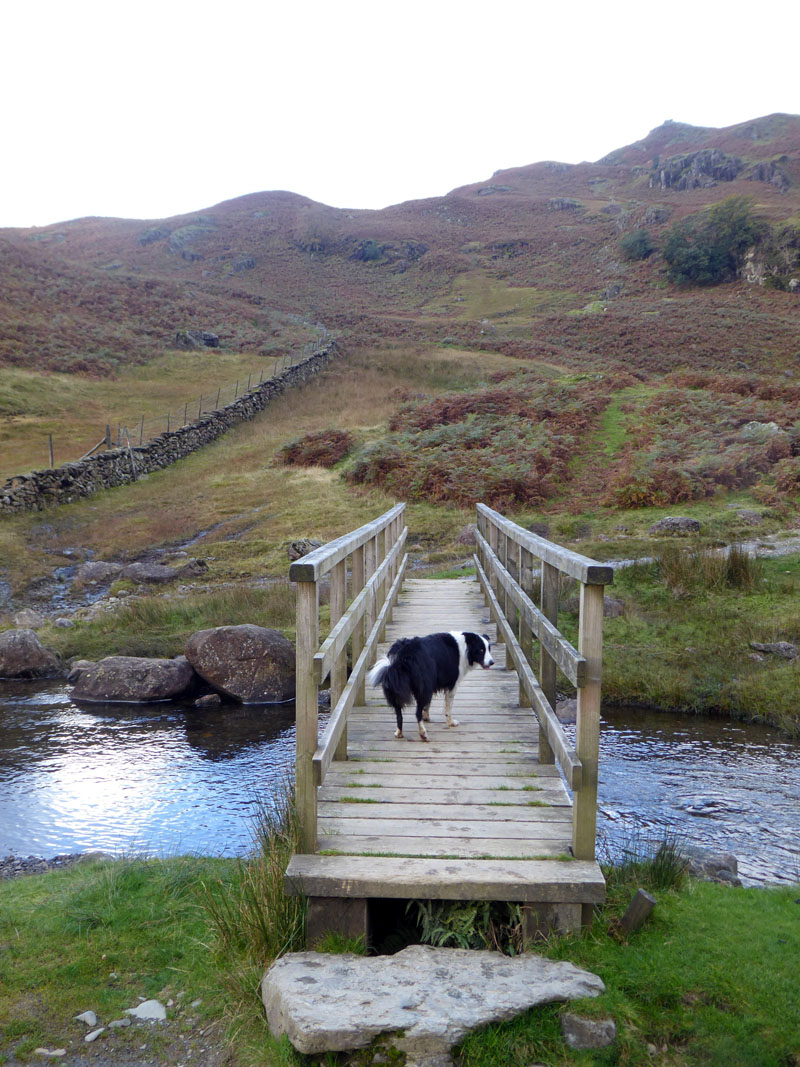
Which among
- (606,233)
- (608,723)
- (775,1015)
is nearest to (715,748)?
(608,723)

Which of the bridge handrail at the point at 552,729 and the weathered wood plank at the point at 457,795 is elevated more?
the bridge handrail at the point at 552,729

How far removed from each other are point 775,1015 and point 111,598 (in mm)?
13301

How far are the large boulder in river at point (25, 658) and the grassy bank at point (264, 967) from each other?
23.8 ft

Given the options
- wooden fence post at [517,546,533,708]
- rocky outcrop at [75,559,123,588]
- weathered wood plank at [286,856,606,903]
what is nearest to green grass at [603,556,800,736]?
wooden fence post at [517,546,533,708]

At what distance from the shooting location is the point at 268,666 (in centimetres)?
1067

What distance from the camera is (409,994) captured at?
3.21 metres

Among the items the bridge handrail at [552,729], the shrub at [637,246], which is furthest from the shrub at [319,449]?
the shrub at [637,246]

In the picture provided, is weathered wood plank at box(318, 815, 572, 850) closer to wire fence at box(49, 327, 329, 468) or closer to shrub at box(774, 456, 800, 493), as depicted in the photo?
shrub at box(774, 456, 800, 493)

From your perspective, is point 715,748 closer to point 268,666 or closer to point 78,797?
point 268,666

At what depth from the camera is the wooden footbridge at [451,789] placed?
12.1 ft

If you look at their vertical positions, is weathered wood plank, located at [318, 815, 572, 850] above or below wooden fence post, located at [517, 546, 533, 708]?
below

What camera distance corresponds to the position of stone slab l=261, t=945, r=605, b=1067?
3.00 m

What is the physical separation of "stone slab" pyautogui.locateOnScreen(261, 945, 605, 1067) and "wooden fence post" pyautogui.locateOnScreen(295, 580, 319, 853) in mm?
580

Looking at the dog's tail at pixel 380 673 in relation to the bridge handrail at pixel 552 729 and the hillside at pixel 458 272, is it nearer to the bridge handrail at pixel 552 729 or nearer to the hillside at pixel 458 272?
the bridge handrail at pixel 552 729
